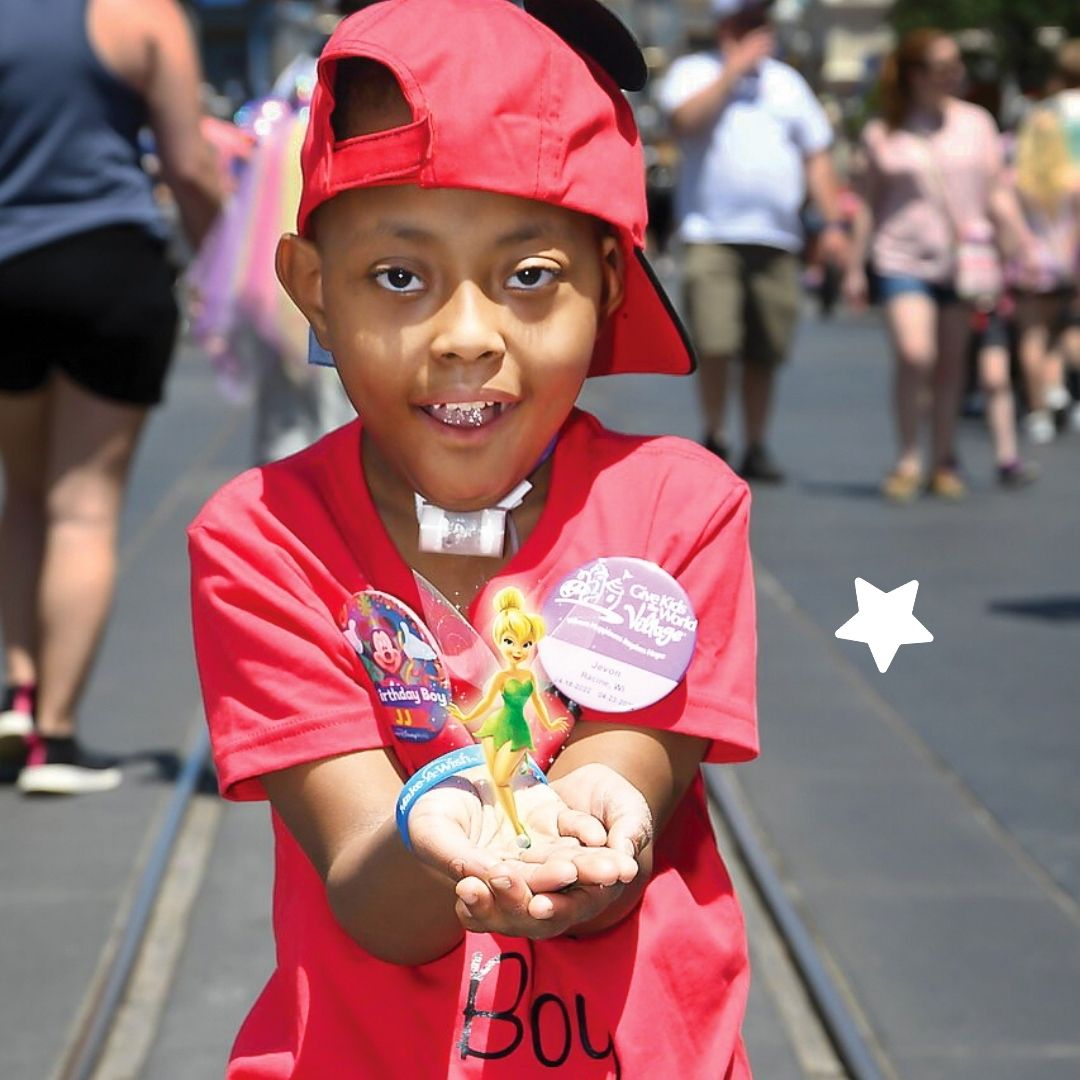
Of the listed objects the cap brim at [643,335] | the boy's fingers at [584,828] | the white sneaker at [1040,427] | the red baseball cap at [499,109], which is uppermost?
the red baseball cap at [499,109]

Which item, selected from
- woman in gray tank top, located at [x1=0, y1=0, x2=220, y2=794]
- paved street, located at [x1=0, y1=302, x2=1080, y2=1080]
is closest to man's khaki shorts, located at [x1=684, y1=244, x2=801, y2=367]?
paved street, located at [x1=0, y1=302, x2=1080, y2=1080]

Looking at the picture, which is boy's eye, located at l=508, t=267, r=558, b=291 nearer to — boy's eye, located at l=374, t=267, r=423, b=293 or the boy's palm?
boy's eye, located at l=374, t=267, r=423, b=293

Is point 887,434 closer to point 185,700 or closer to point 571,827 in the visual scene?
point 185,700

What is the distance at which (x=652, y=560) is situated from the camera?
79.2 inches

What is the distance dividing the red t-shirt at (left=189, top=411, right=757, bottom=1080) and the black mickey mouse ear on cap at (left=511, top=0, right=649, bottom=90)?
349mm

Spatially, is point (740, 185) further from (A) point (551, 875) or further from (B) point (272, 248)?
(A) point (551, 875)

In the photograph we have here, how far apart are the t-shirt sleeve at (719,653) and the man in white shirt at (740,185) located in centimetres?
763

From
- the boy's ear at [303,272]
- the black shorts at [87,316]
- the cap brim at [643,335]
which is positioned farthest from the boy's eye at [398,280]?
the black shorts at [87,316]

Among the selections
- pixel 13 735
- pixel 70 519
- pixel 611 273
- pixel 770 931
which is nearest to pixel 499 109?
pixel 611 273

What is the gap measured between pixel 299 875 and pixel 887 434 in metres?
10.9

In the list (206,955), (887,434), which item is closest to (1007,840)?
(206,955)

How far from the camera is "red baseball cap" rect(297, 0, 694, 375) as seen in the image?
185 centimetres

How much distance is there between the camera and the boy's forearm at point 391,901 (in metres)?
1.84

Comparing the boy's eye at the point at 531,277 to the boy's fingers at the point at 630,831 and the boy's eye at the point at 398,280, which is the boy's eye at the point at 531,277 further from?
the boy's fingers at the point at 630,831
